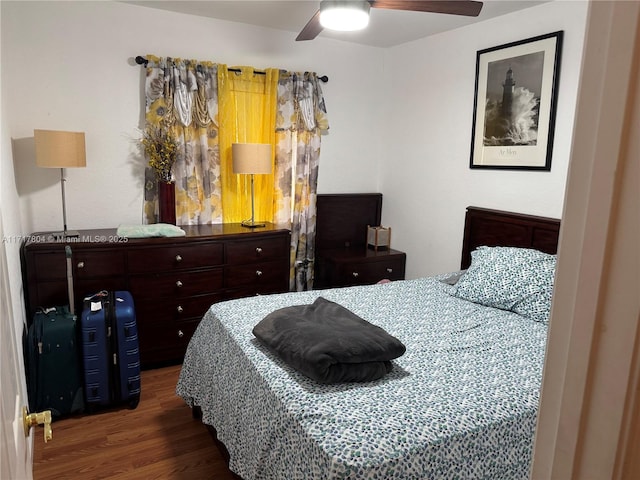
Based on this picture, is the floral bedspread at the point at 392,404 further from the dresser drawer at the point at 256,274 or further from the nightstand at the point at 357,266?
the nightstand at the point at 357,266

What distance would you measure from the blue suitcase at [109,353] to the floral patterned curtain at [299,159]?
1.65 meters

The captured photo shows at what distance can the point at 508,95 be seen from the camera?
3174 mm

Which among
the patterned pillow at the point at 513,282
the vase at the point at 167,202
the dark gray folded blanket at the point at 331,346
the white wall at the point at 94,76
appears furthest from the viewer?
the vase at the point at 167,202

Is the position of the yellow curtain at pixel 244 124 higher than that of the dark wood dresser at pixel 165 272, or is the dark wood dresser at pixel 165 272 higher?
the yellow curtain at pixel 244 124

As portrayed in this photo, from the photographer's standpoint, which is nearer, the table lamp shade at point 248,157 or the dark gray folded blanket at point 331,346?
the dark gray folded blanket at point 331,346

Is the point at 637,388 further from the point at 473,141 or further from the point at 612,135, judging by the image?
the point at 473,141

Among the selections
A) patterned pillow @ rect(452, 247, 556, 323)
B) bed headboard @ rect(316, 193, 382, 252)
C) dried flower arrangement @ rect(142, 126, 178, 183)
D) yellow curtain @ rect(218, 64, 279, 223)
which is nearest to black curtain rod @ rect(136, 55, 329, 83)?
yellow curtain @ rect(218, 64, 279, 223)

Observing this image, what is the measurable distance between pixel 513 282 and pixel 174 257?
222 centimetres

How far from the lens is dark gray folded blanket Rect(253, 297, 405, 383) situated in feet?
5.41

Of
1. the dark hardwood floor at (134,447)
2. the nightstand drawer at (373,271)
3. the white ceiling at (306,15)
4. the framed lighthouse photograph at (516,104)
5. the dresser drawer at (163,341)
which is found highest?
the white ceiling at (306,15)

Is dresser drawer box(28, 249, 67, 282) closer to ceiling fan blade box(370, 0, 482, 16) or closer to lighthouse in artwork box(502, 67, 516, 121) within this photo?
ceiling fan blade box(370, 0, 482, 16)

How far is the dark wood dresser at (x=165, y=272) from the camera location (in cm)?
281

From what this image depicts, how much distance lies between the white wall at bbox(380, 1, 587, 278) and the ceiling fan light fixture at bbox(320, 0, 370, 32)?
140cm

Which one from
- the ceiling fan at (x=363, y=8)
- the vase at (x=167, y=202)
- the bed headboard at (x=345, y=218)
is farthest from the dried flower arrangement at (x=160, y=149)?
the ceiling fan at (x=363, y=8)
